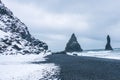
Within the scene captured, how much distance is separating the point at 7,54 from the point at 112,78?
105611 mm

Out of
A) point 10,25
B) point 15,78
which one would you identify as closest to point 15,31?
point 10,25

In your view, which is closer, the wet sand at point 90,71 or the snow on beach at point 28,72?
the wet sand at point 90,71

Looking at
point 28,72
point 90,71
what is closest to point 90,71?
point 90,71

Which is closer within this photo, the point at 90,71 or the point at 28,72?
the point at 28,72

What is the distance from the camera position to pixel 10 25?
19675cm

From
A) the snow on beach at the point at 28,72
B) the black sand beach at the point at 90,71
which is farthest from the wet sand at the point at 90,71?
the snow on beach at the point at 28,72

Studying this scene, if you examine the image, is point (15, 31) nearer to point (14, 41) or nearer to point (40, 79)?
point (14, 41)

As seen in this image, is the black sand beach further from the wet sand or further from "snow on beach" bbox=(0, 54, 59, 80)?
"snow on beach" bbox=(0, 54, 59, 80)

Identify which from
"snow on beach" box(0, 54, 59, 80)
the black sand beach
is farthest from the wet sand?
"snow on beach" box(0, 54, 59, 80)

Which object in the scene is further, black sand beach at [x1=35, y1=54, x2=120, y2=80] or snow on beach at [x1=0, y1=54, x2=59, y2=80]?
snow on beach at [x1=0, y1=54, x2=59, y2=80]

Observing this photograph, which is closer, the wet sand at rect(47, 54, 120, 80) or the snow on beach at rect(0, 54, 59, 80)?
the wet sand at rect(47, 54, 120, 80)

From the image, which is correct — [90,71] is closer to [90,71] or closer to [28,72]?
[90,71]

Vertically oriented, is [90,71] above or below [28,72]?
below

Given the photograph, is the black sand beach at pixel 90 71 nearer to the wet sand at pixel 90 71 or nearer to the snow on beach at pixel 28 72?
the wet sand at pixel 90 71
